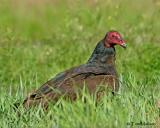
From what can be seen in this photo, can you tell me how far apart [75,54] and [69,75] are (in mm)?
4374

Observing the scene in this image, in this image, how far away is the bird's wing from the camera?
8562 mm

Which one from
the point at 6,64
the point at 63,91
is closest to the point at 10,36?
the point at 6,64

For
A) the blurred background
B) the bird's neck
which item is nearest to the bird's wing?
the bird's neck

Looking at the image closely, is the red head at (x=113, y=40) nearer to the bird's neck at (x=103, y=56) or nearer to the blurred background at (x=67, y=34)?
the bird's neck at (x=103, y=56)

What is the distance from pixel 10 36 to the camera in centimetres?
1331

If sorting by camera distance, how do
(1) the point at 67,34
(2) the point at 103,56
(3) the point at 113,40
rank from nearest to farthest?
(2) the point at 103,56 < (3) the point at 113,40 < (1) the point at 67,34

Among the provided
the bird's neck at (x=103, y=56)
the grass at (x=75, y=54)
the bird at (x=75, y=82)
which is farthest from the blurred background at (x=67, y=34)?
the bird at (x=75, y=82)

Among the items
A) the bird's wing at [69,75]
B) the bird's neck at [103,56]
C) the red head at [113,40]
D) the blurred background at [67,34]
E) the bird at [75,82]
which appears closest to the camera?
the bird at [75,82]

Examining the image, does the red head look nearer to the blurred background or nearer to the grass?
the grass

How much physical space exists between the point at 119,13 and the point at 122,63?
3512 mm

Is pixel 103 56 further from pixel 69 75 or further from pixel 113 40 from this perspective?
pixel 69 75

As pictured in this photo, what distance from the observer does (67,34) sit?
48.4 feet

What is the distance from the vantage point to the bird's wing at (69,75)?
8.56m

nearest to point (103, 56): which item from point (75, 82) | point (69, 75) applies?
point (69, 75)
